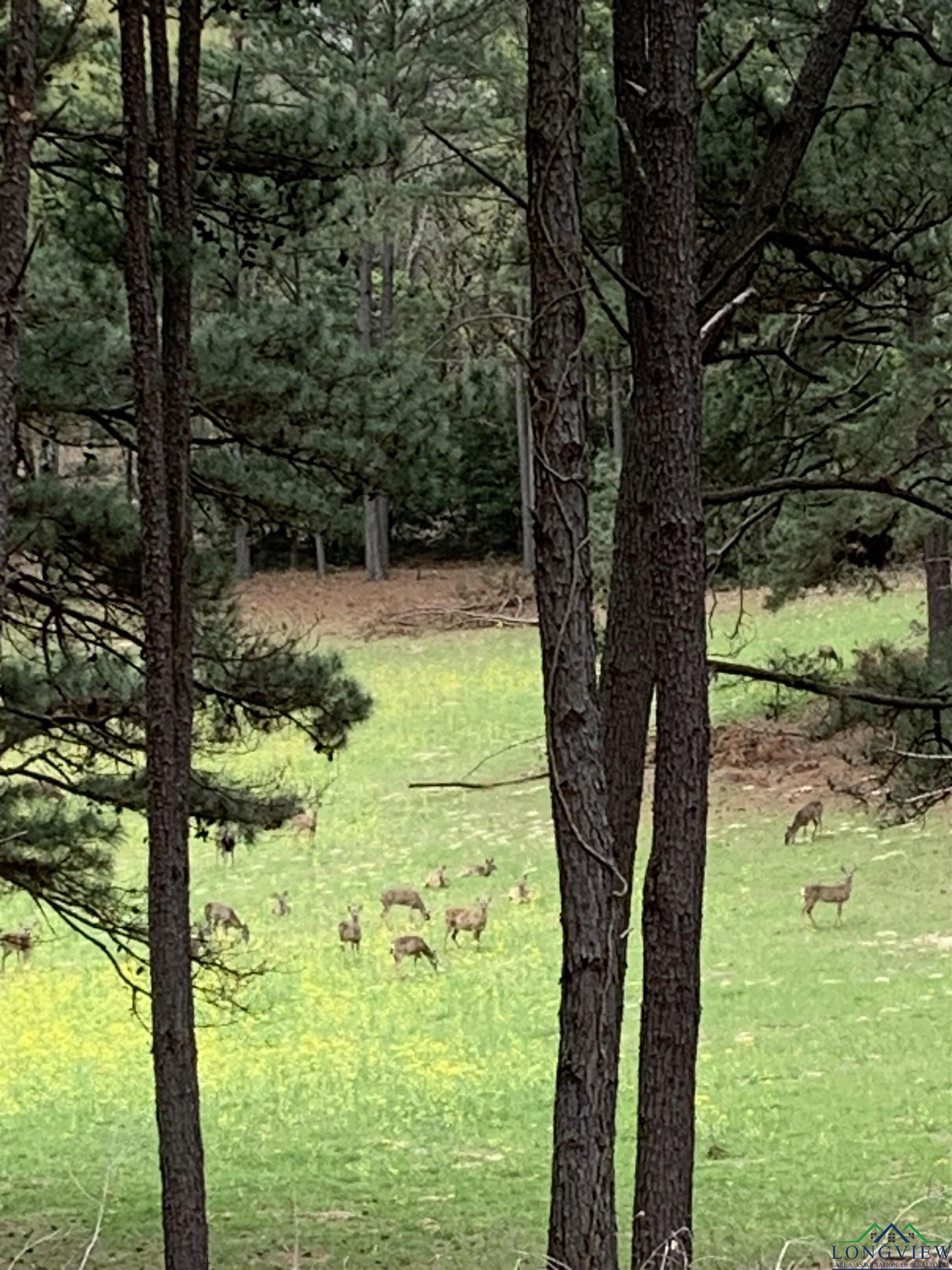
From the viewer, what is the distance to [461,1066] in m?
14.3

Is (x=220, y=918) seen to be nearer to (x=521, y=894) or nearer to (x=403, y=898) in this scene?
(x=403, y=898)

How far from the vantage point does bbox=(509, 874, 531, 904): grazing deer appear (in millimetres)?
19516

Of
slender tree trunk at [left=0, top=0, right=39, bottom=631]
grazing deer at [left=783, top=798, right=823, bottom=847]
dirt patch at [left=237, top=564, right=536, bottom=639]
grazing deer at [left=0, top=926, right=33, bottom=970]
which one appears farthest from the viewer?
dirt patch at [left=237, top=564, right=536, bottom=639]

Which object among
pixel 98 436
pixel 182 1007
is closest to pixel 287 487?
pixel 98 436

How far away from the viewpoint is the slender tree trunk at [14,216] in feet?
19.8

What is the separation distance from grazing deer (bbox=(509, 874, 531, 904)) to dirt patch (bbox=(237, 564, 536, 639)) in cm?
1244

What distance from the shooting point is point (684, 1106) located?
5969 mm

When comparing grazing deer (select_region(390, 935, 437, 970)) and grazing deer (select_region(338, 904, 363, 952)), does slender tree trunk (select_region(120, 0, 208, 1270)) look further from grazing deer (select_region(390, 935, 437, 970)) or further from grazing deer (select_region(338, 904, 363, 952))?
grazing deer (select_region(338, 904, 363, 952))

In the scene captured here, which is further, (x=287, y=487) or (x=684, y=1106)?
(x=287, y=487)

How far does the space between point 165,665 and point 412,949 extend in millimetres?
9222

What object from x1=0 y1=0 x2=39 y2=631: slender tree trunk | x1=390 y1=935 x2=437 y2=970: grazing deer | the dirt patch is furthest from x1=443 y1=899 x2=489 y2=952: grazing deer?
the dirt patch

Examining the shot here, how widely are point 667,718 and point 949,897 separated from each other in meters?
12.8

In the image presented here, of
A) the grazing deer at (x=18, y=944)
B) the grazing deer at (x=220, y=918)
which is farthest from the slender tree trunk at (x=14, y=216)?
the grazing deer at (x=18, y=944)

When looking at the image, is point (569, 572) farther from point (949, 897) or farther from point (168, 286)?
point (949, 897)
